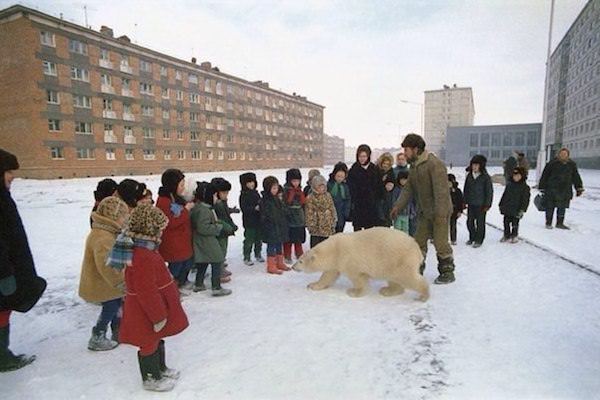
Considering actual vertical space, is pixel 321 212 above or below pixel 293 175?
below

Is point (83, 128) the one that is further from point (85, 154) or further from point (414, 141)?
point (414, 141)

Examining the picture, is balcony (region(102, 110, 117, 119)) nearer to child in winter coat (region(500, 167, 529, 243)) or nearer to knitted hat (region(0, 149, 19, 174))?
knitted hat (region(0, 149, 19, 174))

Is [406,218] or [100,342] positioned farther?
[406,218]

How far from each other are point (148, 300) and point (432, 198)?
409cm

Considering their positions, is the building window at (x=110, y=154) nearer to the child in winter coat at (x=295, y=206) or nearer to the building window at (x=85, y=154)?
the building window at (x=85, y=154)

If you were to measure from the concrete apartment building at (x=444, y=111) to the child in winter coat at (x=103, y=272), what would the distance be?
360ft

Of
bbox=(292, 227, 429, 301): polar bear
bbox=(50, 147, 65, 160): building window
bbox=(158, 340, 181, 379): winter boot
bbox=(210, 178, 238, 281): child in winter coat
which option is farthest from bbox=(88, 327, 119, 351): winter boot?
bbox=(50, 147, 65, 160): building window

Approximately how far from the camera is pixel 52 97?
3259 cm

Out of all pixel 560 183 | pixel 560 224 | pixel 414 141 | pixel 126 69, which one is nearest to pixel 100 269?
pixel 414 141

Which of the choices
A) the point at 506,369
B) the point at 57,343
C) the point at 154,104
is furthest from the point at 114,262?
the point at 154,104

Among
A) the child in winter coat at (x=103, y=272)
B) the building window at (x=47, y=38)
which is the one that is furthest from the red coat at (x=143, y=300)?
the building window at (x=47, y=38)

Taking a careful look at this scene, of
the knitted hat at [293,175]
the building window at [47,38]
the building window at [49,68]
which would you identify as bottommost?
the knitted hat at [293,175]

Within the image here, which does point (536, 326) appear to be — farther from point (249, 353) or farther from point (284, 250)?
Result: point (284, 250)

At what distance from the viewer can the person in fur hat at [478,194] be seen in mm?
7414
